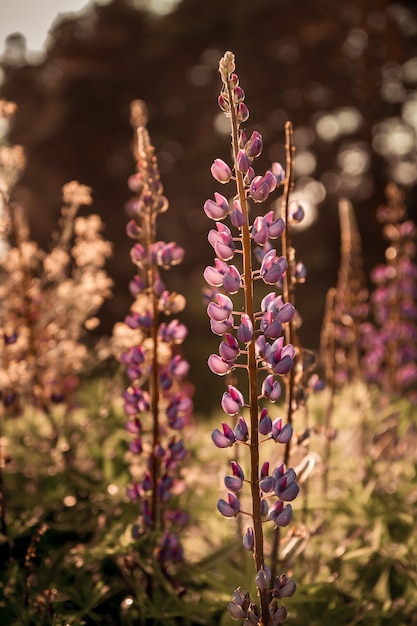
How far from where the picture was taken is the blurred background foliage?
12523 mm

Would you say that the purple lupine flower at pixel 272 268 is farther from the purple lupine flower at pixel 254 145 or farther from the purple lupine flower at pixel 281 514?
the purple lupine flower at pixel 281 514

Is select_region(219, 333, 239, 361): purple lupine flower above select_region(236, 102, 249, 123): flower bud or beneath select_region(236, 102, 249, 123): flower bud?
beneath

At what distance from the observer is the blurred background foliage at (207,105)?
12.5 m

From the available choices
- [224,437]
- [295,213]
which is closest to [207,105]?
[295,213]

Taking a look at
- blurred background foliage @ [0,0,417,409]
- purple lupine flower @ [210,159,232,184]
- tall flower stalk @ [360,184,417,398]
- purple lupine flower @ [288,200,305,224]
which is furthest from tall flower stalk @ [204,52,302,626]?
blurred background foliage @ [0,0,417,409]

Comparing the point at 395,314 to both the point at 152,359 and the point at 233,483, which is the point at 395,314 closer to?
the point at 152,359

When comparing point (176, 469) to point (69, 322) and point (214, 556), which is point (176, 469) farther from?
point (69, 322)

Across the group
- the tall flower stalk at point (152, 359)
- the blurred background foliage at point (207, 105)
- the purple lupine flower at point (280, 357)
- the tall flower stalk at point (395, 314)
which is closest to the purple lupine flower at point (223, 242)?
the purple lupine flower at point (280, 357)

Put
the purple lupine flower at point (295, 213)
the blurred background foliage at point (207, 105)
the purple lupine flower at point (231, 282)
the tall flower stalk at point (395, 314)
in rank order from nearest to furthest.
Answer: the purple lupine flower at point (231, 282) → the purple lupine flower at point (295, 213) → the tall flower stalk at point (395, 314) → the blurred background foliage at point (207, 105)

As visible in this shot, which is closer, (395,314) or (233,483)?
(233,483)

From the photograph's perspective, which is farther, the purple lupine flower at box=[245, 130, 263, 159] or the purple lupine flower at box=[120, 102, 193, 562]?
the purple lupine flower at box=[120, 102, 193, 562]

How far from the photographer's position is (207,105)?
1338 cm

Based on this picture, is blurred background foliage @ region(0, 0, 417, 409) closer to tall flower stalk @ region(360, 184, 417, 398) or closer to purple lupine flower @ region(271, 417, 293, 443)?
tall flower stalk @ region(360, 184, 417, 398)

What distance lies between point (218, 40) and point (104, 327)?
6123 mm
